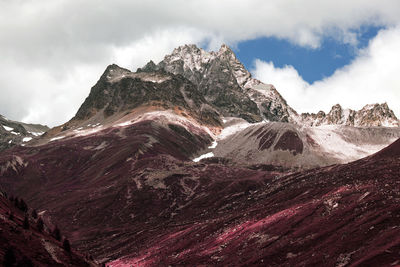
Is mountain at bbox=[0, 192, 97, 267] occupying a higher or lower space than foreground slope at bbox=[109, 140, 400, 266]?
higher

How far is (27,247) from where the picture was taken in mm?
40125

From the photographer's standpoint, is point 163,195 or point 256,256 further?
point 163,195

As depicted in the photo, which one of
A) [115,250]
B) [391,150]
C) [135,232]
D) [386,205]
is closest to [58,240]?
[386,205]

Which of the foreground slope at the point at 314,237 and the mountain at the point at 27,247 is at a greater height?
the mountain at the point at 27,247

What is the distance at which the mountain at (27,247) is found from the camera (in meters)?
37.1

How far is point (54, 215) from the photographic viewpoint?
18850 centimetres

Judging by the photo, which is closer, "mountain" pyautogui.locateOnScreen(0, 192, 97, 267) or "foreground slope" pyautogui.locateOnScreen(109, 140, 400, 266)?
"mountain" pyautogui.locateOnScreen(0, 192, 97, 267)

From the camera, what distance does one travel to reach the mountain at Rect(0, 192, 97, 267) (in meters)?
37.1

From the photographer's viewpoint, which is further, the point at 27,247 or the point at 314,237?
the point at 314,237

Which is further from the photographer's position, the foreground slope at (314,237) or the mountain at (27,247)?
the foreground slope at (314,237)

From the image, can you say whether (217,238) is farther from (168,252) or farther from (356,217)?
(356,217)

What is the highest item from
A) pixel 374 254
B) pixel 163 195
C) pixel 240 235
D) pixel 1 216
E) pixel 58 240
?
pixel 163 195

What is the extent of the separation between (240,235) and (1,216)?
44097 mm

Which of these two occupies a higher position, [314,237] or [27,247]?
[27,247]
